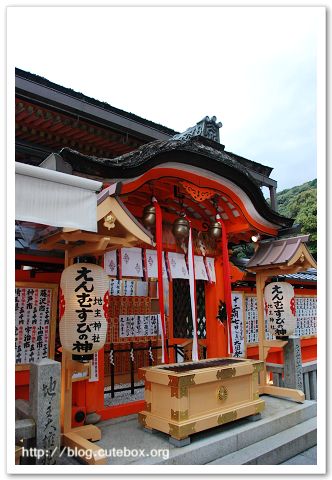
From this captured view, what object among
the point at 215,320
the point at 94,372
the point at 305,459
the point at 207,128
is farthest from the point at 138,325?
the point at 207,128

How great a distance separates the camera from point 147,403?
5.37m

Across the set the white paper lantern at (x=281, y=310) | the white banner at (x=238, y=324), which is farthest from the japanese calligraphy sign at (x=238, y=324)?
the white paper lantern at (x=281, y=310)

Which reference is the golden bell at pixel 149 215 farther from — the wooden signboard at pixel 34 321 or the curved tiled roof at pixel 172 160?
the wooden signboard at pixel 34 321

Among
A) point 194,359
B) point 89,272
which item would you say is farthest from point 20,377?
point 194,359

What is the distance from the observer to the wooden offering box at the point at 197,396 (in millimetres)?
4832

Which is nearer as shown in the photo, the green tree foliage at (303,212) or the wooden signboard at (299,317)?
the wooden signboard at (299,317)

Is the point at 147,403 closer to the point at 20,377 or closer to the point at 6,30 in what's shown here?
the point at 20,377

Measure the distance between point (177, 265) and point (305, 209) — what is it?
1503cm

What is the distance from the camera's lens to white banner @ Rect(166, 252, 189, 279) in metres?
7.02

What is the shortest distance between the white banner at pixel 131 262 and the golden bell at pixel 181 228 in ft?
2.56

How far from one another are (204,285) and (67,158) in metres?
4.76

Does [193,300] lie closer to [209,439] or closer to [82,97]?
[209,439]

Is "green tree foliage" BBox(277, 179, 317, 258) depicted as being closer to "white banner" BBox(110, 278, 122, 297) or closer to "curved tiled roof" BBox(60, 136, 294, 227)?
"white banner" BBox(110, 278, 122, 297)

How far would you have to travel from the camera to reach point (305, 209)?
20.0m
